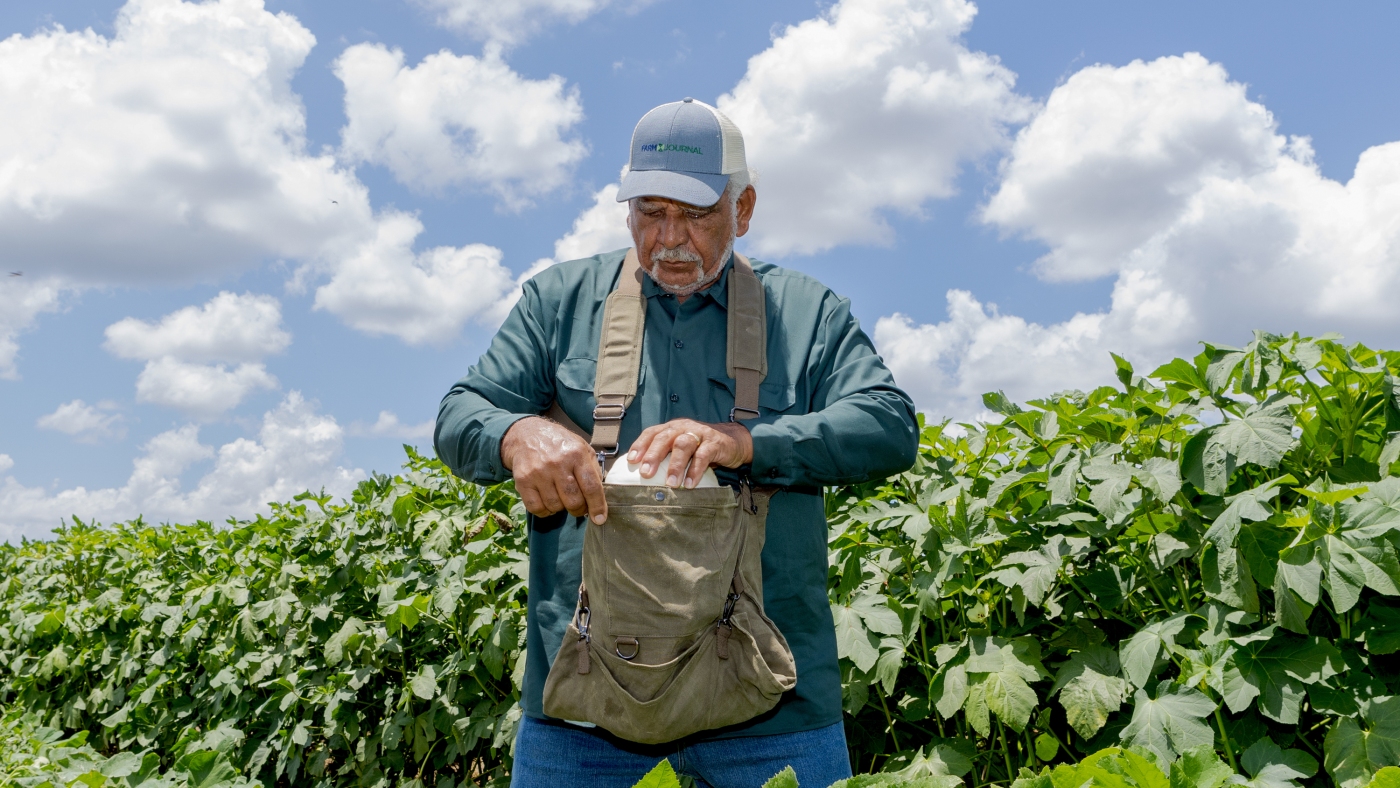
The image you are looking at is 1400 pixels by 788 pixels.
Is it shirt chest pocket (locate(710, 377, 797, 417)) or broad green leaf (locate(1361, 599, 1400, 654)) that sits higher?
shirt chest pocket (locate(710, 377, 797, 417))

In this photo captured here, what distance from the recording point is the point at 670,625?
6.40ft

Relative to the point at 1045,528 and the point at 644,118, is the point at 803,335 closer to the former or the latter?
the point at 644,118

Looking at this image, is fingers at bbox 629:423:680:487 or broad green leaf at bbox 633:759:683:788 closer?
broad green leaf at bbox 633:759:683:788

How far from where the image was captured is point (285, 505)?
18.7ft

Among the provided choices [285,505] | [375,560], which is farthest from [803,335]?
[285,505]

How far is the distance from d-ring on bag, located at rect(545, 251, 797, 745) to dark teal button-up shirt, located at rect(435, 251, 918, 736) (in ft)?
0.37

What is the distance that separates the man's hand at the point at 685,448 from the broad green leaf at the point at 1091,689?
988 mm

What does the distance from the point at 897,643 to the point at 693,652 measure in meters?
0.81

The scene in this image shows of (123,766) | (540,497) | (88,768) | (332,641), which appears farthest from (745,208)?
(88,768)

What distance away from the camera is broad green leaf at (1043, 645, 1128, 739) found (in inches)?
92.0

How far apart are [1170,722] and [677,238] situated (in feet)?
4.49

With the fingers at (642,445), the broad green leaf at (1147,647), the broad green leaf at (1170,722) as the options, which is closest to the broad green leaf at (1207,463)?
the broad green leaf at (1147,647)

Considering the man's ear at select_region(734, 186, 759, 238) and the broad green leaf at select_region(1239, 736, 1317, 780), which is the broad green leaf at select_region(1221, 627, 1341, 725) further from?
the man's ear at select_region(734, 186, 759, 238)

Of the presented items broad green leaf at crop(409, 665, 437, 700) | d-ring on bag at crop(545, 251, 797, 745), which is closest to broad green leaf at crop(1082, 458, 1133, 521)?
d-ring on bag at crop(545, 251, 797, 745)
